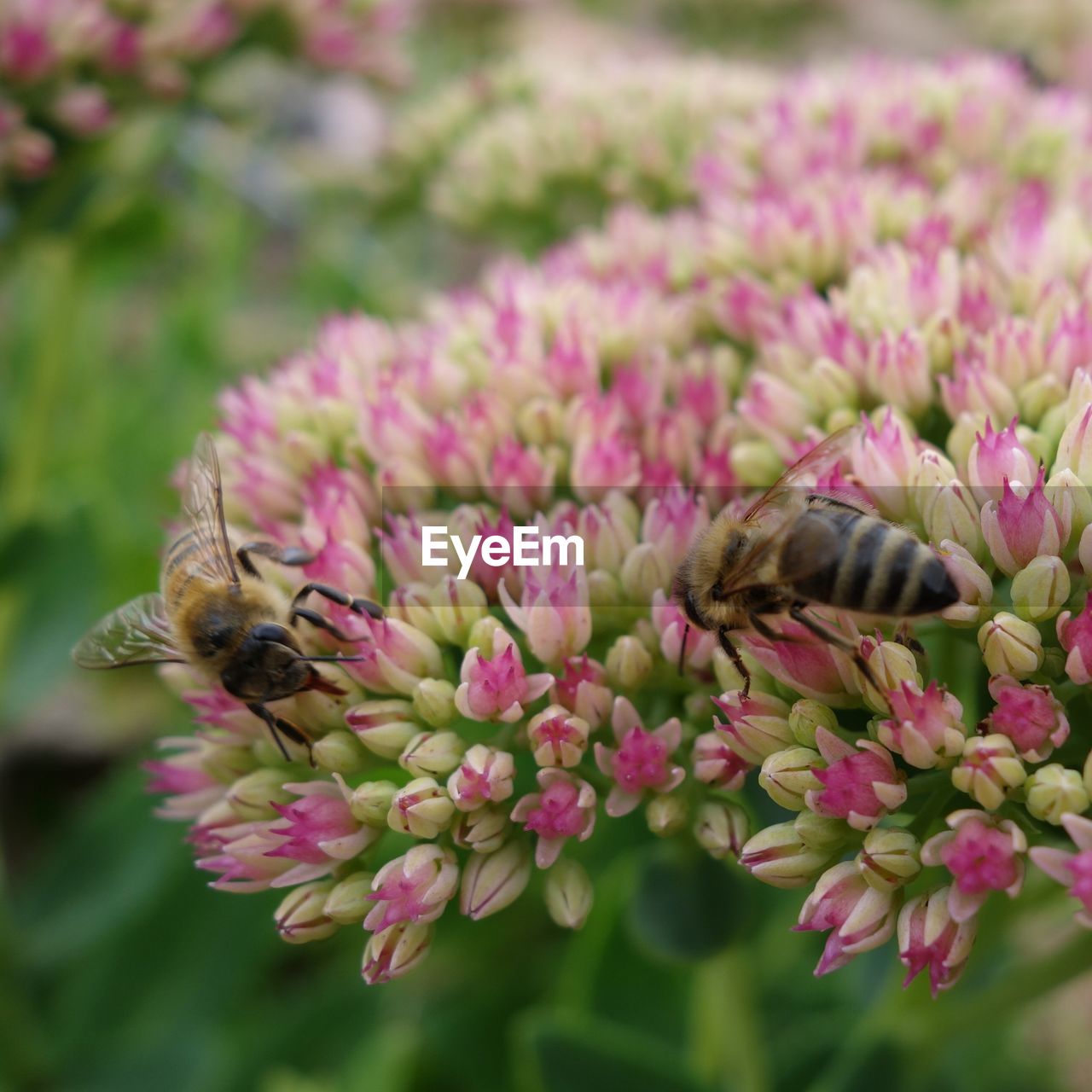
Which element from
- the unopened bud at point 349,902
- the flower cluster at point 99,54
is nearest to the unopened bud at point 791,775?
the unopened bud at point 349,902

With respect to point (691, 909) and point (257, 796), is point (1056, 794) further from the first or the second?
point (257, 796)

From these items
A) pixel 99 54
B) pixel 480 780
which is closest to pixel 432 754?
pixel 480 780

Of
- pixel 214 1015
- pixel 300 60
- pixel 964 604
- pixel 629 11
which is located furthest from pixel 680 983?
pixel 629 11

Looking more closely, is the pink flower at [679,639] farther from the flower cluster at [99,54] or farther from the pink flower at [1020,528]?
the flower cluster at [99,54]


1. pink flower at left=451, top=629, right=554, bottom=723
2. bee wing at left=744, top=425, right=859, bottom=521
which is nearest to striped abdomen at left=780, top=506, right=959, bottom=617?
bee wing at left=744, top=425, right=859, bottom=521

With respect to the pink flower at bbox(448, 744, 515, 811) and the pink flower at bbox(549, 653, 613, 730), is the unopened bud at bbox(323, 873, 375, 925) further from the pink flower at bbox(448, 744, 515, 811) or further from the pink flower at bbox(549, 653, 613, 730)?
the pink flower at bbox(549, 653, 613, 730)
